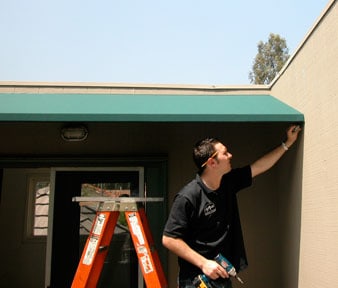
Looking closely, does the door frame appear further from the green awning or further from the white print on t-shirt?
the white print on t-shirt

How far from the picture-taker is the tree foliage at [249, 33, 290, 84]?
3278 cm

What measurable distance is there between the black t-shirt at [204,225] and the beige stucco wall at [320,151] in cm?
73

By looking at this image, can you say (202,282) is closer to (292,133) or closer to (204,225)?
(204,225)

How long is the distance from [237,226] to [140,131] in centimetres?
226

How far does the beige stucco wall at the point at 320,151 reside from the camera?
3.00 m

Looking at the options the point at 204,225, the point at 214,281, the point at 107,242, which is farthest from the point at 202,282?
the point at 107,242

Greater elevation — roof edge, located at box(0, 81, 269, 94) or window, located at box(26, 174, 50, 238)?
roof edge, located at box(0, 81, 269, 94)

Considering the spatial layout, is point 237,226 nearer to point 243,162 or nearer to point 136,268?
point 243,162

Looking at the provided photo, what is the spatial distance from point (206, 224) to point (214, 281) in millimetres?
398

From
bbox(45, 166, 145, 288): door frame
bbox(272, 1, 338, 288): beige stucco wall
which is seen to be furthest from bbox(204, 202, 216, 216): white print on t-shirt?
bbox(45, 166, 145, 288): door frame

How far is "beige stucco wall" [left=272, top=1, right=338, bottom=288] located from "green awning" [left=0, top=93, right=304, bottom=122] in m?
0.31

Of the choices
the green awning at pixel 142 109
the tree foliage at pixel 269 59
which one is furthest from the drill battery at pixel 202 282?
the tree foliage at pixel 269 59

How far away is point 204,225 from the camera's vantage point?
2803mm

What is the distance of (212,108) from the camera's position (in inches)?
158
